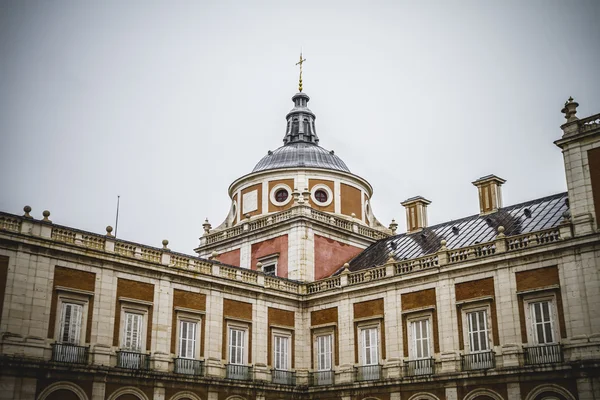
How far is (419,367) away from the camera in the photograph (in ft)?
91.1

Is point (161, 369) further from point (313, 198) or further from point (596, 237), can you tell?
point (596, 237)

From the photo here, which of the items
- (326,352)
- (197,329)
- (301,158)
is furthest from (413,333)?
(301,158)

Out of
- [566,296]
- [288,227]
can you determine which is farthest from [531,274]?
[288,227]

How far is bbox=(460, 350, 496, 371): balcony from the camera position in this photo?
25.8 meters

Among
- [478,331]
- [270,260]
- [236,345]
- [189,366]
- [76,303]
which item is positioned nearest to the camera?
[76,303]

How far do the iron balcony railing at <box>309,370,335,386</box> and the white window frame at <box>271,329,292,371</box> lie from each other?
1.11 meters

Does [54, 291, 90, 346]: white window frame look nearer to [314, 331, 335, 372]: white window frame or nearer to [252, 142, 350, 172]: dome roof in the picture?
[314, 331, 335, 372]: white window frame

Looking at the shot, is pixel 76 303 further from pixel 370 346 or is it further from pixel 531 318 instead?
pixel 531 318

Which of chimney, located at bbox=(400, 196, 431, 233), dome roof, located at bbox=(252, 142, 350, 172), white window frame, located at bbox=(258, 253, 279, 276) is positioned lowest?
white window frame, located at bbox=(258, 253, 279, 276)

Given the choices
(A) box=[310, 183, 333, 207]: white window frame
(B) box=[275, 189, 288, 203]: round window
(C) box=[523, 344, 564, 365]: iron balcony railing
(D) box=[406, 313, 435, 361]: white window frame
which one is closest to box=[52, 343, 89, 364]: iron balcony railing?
(D) box=[406, 313, 435, 361]: white window frame

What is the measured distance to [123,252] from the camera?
1054 inches

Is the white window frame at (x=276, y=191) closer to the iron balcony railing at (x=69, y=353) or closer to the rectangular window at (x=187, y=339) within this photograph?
the rectangular window at (x=187, y=339)

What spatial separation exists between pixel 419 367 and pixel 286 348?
657 cm

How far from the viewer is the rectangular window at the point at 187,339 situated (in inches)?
1091
